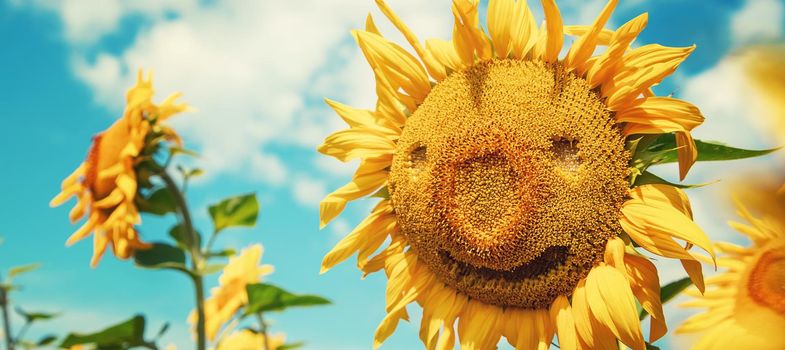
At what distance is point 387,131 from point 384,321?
726mm

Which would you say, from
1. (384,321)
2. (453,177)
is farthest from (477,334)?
(453,177)

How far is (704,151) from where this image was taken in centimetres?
202

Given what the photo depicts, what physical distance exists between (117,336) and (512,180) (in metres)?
3.16

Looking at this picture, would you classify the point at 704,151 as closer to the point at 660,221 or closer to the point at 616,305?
the point at 660,221

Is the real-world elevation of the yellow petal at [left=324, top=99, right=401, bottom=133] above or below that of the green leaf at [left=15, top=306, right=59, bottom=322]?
below

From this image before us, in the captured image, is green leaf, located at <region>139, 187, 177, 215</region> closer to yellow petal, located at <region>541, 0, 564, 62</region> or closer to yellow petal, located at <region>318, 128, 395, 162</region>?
yellow petal, located at <region>318, 128, 395, 162</region>

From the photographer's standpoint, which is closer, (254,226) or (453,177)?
(453,177)

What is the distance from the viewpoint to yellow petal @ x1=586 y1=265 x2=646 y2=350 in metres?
1.91

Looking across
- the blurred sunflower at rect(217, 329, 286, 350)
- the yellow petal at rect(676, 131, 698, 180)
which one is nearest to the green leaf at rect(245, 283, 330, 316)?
the blurred sunflower at rect(217, 329, 286, 350)

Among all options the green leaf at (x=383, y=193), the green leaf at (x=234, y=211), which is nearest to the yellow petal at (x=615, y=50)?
the green leaf at (x=383, y=193)

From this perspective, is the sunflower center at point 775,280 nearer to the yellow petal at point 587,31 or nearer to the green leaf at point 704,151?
the green leaf at point 704,151

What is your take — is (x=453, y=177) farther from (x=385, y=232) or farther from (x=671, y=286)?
(x=671, y=286)

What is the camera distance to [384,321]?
245 cm

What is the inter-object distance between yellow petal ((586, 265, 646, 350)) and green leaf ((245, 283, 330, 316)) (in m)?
2.29
